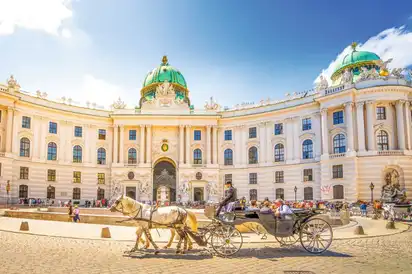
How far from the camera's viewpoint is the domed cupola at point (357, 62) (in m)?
52.5

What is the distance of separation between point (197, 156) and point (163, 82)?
14.9m

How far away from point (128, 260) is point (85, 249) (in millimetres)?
3238

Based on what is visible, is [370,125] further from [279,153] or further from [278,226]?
[278,226]

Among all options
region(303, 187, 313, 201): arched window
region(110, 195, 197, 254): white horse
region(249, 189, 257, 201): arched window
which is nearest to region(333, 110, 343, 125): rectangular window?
region(303, 187, 313, 201): arched window

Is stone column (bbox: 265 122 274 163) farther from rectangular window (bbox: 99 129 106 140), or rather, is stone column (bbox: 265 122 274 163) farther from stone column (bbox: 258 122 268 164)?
rectangular window (bbox: 99 129 106 140)

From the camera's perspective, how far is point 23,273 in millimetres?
9422

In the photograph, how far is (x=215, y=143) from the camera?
58.5m

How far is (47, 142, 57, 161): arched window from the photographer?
53550 mm

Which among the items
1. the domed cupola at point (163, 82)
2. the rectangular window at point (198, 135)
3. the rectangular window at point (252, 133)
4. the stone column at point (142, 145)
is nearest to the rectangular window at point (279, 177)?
the rectangular window at point (252, 133)

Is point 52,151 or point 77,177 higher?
point 52,151

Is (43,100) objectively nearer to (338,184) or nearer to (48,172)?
(48,172)

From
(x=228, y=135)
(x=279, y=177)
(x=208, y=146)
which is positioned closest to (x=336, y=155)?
(x=279, y=177)

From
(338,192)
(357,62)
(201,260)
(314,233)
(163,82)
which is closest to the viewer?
(201,260)

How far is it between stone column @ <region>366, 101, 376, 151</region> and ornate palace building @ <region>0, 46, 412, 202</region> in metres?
0.12
